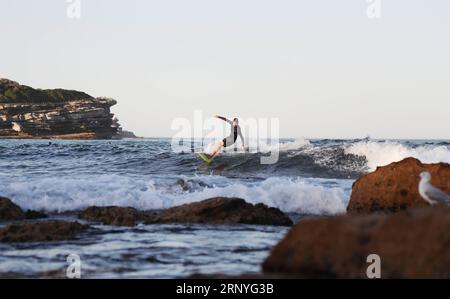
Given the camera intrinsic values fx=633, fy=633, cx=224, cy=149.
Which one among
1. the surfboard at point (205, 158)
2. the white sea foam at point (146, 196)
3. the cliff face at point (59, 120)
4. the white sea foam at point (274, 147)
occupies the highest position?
the cliff face at point (59, 120)

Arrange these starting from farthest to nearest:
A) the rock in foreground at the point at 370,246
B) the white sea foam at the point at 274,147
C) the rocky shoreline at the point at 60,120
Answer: the rocky shoreline at the point at 60,120 < the white sea foam at the point at 274,147 < the rock in foreground at the point at 370,246

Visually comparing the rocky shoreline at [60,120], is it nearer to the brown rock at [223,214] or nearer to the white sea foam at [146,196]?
the white sea foam at [146,196]

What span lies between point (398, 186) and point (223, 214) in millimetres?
3108

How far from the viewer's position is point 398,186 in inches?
436

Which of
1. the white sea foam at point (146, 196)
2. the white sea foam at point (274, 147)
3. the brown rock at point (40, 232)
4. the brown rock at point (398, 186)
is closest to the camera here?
the brown rock at point (40, 232)

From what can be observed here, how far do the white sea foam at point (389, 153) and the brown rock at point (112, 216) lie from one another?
49.9ft

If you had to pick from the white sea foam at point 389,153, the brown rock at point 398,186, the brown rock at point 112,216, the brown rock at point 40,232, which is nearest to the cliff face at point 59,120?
the white sea foam at point 389,153

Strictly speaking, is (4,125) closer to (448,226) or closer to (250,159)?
(250,159)

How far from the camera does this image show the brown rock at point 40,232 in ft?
28.9

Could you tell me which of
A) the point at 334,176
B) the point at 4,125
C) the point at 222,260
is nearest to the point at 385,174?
the point at 222,260

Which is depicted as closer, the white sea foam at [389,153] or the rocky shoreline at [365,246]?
the rocky shoreline at [365,246]

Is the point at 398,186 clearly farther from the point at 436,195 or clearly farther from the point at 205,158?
the point at 205,158
